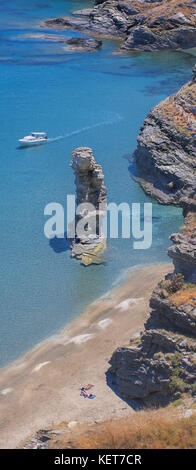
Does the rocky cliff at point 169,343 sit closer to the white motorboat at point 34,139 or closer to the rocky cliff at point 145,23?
the white motorboat at point 34,139

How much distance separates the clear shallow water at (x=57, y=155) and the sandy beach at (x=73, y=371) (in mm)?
1781

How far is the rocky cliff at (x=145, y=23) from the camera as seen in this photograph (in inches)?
4975

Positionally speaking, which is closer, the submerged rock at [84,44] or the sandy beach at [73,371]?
the sandy beach at [73,371]

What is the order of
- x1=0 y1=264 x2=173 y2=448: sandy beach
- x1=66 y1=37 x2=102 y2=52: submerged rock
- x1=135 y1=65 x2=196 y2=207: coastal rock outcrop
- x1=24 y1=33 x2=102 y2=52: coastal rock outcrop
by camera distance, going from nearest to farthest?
1. x1=0 y1=264 x2=173 y2=448: sandy beach
2. x1=135 y1=65 x2=196 y2=207: coastal rock outcrop
3. x1=66 y1=37 x2=102 y2=52: submerged rock
4. x1=24 y1=33 x2=102 y2=52: coastal rock outcrop

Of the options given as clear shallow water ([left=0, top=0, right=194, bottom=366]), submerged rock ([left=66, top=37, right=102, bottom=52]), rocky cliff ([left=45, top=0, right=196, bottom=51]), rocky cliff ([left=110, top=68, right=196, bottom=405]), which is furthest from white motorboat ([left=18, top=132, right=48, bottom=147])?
rocky cliff ([left=45, top=0, right=196, bottom=51])

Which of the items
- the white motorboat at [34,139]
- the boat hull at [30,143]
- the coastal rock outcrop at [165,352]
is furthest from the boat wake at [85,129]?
the coastal rock outcrop at [165,352]

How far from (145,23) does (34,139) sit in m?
60.0

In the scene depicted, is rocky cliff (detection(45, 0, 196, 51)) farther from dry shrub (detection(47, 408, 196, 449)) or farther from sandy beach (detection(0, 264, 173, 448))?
dry shrub (detection(47, 408, 196, 449))

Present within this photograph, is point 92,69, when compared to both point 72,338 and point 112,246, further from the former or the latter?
point 72,338

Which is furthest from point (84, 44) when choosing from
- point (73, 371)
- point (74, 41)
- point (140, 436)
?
point (140, 436)

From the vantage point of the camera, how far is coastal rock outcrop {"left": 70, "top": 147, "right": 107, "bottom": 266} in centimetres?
5372

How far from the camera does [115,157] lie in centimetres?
7650

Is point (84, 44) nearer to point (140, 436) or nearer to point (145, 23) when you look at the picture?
point (145, 23)

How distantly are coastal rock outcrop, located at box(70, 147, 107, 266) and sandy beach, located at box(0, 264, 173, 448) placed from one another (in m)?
5.63
